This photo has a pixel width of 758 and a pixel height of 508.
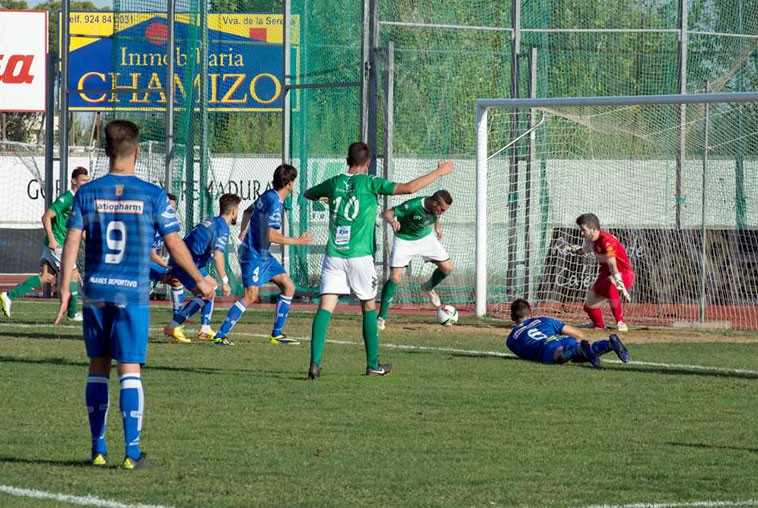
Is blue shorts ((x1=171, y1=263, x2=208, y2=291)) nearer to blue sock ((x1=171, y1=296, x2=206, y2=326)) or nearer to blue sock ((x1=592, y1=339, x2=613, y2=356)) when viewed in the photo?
blue sock ((x1=171, y1=296, x2=206, y2=326))

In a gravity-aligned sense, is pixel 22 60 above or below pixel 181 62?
above

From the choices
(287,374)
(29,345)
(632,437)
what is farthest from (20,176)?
(632,437)

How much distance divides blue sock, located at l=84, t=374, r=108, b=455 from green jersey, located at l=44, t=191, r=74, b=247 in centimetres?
741

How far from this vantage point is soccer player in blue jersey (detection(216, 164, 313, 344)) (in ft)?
48.6

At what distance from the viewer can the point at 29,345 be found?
14.6 metres

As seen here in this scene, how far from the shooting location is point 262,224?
49.1ft

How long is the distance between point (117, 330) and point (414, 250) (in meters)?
10.7

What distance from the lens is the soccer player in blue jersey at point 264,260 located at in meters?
14.8

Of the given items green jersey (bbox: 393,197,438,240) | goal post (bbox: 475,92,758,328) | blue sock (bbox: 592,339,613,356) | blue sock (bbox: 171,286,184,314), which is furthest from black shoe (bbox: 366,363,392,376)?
goal post (bbox: 475,92,758,328)

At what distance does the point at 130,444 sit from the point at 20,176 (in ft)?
104

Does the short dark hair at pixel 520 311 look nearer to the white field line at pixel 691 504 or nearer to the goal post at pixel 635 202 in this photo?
the goal post at pixel 635 202

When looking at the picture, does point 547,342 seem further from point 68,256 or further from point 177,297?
point 68,256

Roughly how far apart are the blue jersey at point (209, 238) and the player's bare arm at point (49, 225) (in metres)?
1.82

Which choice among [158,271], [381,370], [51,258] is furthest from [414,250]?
[381,370]
